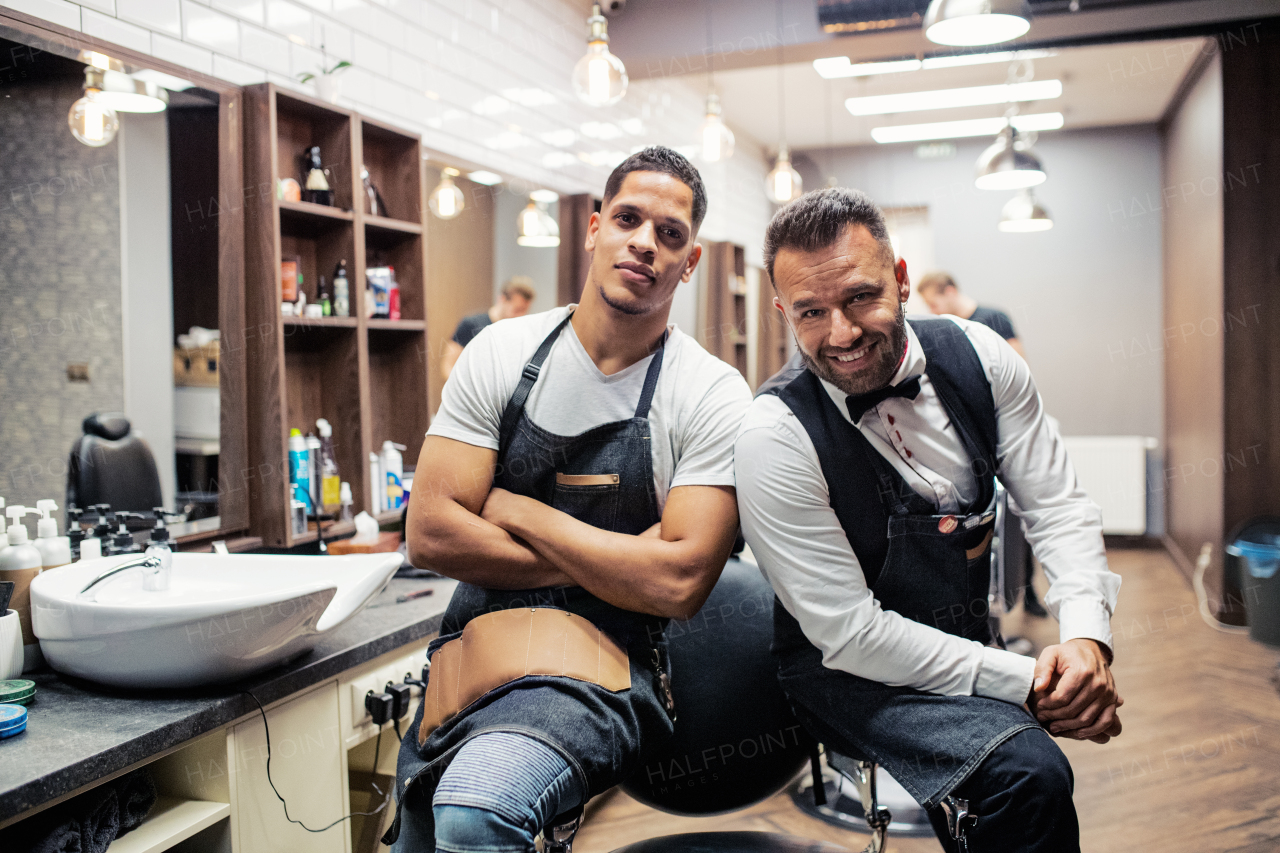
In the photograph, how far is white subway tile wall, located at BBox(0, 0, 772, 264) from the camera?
88.0 inches

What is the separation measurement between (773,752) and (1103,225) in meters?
7.34

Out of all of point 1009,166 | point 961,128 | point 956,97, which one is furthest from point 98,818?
point 961,128

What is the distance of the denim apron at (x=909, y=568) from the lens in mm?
1504

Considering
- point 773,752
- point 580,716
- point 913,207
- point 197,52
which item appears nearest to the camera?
point 580,716

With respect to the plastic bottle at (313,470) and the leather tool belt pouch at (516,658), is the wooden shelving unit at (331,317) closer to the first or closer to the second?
the plastic bottle at (313,470)

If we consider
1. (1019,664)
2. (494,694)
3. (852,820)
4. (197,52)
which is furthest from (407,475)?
(1019,664)

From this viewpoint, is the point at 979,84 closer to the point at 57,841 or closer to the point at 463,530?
the point at 463,530

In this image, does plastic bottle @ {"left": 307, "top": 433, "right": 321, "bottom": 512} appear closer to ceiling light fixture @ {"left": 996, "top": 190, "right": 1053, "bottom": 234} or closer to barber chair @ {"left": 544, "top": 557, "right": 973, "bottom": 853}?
barber chair @ {"left": 544, "top": 557, "right": 973, "bottom": 853}

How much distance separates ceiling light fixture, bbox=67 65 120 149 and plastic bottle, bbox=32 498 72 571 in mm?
818

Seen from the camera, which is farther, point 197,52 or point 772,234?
point 197,52

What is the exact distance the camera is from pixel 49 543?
1.79 m

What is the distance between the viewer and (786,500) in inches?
61.6

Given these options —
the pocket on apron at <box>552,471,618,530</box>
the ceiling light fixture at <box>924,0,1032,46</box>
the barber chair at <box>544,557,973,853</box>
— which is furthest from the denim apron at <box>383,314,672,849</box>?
the ceiling light fixture at <box>924,0,1032,46</box>

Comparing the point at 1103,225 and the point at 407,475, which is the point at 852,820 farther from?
the point at 1103,225
